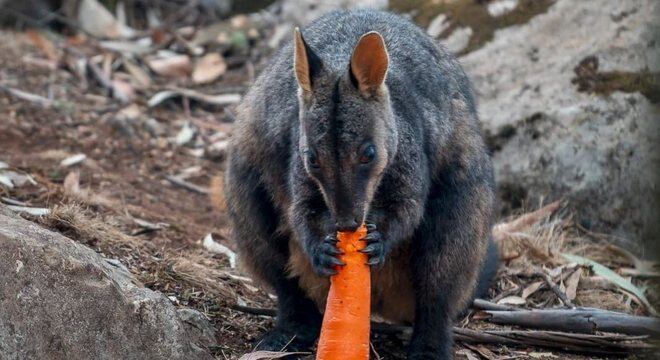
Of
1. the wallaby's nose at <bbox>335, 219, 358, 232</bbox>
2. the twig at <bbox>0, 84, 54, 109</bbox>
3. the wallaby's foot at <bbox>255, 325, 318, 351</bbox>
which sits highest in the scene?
the wallaby's nose at <bbox>335, 219, 358, 232</bbox>

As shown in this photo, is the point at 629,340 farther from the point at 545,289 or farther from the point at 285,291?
the point at 285,291

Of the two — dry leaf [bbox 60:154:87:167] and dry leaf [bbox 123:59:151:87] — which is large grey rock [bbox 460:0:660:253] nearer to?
dry leaf [bbox 60:154:87:167]

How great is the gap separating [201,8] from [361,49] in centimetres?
826

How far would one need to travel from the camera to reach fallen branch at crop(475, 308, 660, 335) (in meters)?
5.79

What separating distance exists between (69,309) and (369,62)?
1678 mm

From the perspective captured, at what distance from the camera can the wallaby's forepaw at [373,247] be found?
187 inches

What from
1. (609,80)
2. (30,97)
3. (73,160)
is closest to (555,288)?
(609,80)

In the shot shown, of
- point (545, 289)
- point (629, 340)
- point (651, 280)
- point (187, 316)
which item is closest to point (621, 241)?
point (651, 280)

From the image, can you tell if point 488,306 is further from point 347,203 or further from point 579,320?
Answer: point 347,203

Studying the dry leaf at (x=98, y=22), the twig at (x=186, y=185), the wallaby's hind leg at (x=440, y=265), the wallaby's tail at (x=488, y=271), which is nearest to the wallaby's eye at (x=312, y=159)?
the wallaby's hind leg at (x=440, y=265)

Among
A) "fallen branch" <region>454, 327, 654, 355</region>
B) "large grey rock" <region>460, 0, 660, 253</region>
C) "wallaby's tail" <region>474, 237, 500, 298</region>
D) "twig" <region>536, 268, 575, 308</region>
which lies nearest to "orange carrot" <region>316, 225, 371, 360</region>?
"fallen branch" <region>454, 327, 654, 355</region>

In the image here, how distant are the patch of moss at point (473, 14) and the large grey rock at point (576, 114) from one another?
9 cm

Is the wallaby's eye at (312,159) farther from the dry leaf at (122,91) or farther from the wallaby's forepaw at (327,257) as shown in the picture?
the dry leaf at (122,91)

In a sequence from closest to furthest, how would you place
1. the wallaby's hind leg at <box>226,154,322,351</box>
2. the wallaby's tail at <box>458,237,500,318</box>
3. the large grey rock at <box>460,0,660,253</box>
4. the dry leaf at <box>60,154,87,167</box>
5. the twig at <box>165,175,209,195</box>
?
the wallaby's hind leg at <box>226,154,322,351</box> < the wallaby's tail at <box>458,237,500,318</box> < the large grey rock at <box>460,0,660,253</box> < the dry leaf at <box>60,154,87,167</box> < the twig at <box>165,175,209,195</box>
